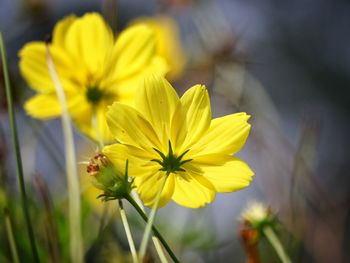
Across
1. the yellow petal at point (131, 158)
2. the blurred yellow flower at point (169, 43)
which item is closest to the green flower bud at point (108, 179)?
the yellow petal at point (131, 158)

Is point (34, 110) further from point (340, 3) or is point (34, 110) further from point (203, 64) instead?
point (340, 3)

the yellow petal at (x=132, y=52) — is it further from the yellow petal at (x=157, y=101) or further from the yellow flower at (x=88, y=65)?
the yellow petal at (x=157, y=101)

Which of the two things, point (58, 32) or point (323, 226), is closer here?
point (58, 32)

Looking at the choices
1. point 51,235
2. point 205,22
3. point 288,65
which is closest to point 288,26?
point 288,65

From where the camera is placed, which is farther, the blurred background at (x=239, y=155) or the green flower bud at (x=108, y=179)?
the blurred background at (x=239, y=155)

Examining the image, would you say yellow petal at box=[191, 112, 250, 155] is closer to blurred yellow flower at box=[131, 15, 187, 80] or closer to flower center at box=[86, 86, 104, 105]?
flower center at box=[86, 86, 104, 105]

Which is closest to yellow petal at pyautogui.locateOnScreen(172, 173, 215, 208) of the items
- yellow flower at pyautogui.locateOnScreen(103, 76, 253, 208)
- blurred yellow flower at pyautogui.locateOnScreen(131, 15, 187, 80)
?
yellow flower at pyautogui.locateOnScreen(103, 76, 253, 208)

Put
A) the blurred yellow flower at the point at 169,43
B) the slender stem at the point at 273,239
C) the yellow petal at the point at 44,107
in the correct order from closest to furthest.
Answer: the slender stem at the point at 273,239 → the yellow petal at the point at 44,107 → the blurred yellow flower at the point at 169,43
